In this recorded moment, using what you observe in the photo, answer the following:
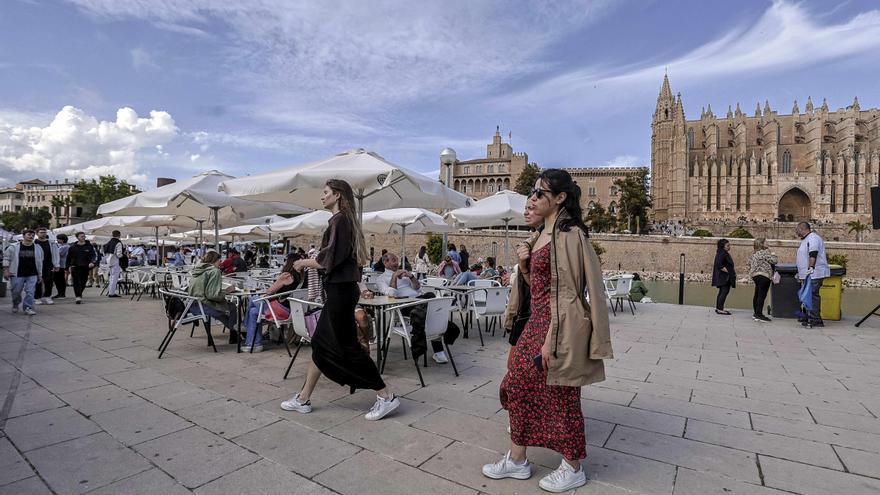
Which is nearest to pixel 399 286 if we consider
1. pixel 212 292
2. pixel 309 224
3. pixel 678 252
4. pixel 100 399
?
pixel 212 292

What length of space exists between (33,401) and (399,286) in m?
3.55

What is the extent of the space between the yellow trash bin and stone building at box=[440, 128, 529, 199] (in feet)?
213

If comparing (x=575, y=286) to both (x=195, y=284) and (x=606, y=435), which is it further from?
(x=195, y=284)

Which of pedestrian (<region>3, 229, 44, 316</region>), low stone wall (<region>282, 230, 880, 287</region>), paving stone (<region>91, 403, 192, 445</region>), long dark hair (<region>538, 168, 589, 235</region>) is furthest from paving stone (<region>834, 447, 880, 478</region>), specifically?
low stone wall (<region>282, 230, 880, 287</region>)

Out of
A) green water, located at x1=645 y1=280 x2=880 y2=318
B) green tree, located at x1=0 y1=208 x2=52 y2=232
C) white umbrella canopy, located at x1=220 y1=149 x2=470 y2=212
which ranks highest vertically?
green tree, located at x1=0 y1=208 x2=52 y2=232

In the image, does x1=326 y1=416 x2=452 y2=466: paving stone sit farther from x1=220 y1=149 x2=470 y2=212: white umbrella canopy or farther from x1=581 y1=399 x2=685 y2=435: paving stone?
x1=220 y1=149 x2=470 y2=212: white umbrella canopy

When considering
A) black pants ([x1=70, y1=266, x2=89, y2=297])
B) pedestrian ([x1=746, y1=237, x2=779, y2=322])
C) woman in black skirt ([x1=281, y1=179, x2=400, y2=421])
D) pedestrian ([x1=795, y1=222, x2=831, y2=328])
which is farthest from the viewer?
black pants ([x1=70, y1=266, x2=89, y2=297])

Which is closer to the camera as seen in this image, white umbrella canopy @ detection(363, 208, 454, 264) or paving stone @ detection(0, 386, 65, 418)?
paving stone @ detection(0, 386, 65, 418)

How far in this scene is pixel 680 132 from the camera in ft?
230

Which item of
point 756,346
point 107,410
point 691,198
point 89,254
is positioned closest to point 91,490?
point 107,410

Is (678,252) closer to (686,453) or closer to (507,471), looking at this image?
(686,453)

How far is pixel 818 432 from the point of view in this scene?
3484 millimetres

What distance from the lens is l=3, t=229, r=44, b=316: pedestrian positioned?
858cm

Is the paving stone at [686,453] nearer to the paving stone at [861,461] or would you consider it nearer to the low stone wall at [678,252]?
the paving stone at [861,461]
